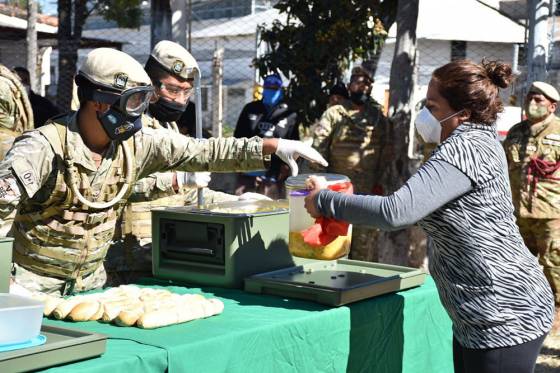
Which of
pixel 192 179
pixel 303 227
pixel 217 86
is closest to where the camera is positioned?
pixel 303 227

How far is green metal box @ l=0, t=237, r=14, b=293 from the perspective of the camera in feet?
7.83

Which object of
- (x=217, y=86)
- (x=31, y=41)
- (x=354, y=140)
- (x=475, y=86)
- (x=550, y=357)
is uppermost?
(x=31, y=41)

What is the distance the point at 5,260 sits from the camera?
241 cm

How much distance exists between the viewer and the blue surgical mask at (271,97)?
7.58 metres

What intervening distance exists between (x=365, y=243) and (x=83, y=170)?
4.69m

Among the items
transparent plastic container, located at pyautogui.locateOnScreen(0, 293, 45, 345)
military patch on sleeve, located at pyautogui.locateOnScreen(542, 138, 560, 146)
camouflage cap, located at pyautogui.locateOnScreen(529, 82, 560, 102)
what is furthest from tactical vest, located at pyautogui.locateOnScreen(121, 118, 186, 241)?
military patch on sleeve, located at pyautogui.locateOnScreen(542, 138, 560, 146)

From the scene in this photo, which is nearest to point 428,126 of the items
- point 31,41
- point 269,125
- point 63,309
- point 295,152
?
point 295,152

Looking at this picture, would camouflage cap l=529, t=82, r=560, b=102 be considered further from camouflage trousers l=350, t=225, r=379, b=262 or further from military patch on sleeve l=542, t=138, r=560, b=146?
camouflage trousers l=350, t=225, r=379, b=262

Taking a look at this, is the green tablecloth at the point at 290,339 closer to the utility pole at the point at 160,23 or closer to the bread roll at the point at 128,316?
the bread roll at the point at 128,316

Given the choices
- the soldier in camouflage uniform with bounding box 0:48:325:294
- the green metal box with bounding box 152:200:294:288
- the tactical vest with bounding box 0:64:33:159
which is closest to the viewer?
the soldier in camouflage uniform with bounding box 0:48:325:294

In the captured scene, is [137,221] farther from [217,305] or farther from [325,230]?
[325,230]

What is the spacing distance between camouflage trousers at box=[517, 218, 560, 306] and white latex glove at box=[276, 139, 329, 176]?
3.68m

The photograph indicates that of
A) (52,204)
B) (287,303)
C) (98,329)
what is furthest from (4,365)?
(287,303)

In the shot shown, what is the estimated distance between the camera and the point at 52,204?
2.86 m
